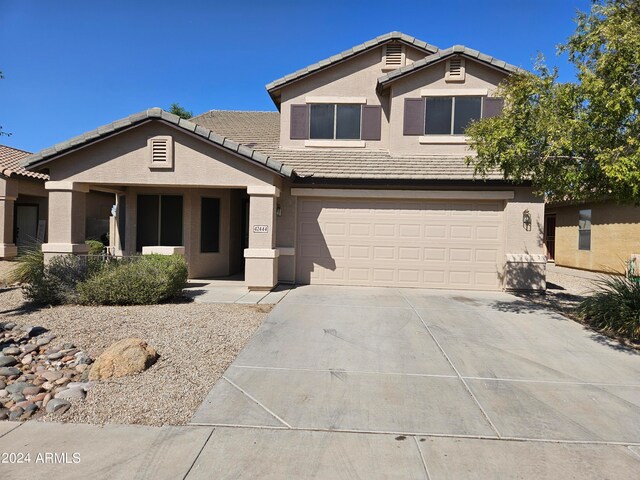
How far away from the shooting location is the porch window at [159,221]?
43.1ft

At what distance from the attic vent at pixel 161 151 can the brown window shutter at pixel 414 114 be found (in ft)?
22.7

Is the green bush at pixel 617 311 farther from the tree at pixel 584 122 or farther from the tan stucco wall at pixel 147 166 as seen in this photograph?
the tan stucco wall at pixel 147 166

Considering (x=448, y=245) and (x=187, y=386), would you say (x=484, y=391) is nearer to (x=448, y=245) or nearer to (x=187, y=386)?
(x=187, y=386)

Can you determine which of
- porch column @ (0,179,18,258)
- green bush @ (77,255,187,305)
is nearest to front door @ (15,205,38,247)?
porch column @ (0,179,18,258)

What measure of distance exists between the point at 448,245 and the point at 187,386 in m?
8.94

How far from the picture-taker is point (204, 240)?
13.4 metres

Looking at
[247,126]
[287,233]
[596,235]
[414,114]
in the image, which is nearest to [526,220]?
[414,114]

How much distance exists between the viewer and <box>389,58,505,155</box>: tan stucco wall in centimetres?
1297

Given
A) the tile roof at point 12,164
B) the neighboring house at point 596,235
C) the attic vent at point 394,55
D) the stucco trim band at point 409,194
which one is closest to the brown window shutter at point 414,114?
the attic vent at point 394,55

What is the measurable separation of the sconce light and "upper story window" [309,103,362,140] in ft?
17.8

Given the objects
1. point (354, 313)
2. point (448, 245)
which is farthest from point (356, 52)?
point (354, 313)

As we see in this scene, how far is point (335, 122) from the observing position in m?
13.8

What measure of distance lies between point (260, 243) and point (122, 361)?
583 centimetres

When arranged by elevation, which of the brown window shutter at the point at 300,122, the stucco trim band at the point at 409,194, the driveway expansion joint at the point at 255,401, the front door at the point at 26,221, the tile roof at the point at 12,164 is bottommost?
the driveway expansion joint at the point at 255,401
